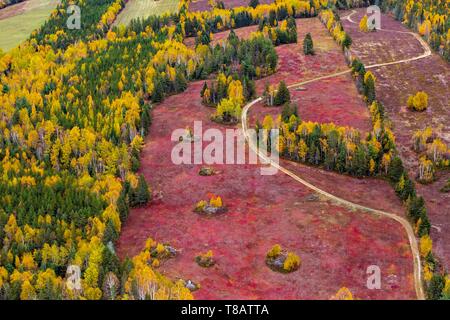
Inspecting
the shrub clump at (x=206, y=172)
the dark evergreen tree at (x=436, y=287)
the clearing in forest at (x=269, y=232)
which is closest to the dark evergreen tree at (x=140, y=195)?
the clearing in forest at (x=269, y=232)

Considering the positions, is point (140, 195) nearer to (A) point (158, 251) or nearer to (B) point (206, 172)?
(B) point (206, 172)

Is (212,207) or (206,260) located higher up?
(206,260)

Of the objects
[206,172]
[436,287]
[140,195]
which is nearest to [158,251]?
[140,195]

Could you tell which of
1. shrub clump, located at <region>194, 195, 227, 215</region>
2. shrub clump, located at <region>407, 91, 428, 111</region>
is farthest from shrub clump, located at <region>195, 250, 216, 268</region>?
shrub clump, located at <region>407, 91, 428, 111</region>

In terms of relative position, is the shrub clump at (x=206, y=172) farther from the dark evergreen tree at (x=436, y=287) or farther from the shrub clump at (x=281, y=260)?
the dark evergreen tree at (x=436, y=287)
